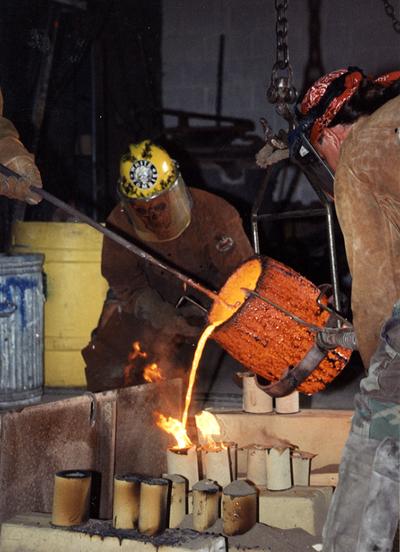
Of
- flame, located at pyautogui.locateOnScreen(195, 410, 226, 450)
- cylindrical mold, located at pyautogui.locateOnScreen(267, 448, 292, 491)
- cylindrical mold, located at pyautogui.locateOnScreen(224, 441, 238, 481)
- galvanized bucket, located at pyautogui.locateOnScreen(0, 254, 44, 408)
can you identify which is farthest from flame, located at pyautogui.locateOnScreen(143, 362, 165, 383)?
cylindrical mold, located at pyautogui.locateOnScreen(267, 448, 292, 491)

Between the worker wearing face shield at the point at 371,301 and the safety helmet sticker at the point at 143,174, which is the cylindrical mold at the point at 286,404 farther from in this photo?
the worker wearing face shield at the point at 371,301

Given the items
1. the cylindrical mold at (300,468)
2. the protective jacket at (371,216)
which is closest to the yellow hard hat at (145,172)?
the cylindrical mold at (300,468)

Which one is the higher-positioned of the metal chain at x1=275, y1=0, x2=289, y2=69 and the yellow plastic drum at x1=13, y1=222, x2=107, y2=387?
the metal chain at x1=275, y1=0, x2=289, y2=69

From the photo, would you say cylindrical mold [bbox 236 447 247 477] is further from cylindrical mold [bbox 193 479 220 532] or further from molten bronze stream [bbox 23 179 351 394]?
molten bronze stream [bbox 23 179 351 394]

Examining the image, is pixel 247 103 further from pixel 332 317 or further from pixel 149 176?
pixel 332 317

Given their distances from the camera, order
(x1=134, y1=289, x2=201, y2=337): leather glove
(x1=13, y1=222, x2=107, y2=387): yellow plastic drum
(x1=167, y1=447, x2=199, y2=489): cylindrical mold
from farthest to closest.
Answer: (x1=13, y1=222, x2=107, y2=387): yellow plastic drum → (x1=134, y1=289, x2=201, y2=337): leather glove → (x1=167, y1=447, x2=199, y2=489): cylindrical mold

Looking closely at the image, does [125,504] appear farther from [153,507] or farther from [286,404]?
[286,404]

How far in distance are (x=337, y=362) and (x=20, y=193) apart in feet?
4.60

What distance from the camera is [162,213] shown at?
486 centimetres

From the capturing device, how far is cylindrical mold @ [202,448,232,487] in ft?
12.5

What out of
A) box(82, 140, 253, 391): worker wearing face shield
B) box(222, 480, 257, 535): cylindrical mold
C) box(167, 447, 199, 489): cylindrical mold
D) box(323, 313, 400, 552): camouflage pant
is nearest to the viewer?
box(323, 313, 400, 552): camouflage pant

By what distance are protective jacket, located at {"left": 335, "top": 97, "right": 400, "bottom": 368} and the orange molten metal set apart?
2.14 ft

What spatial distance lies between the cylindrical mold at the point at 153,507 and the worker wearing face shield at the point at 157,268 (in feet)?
5.72

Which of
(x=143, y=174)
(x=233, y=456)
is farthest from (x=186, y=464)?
(x=143, y=174)
